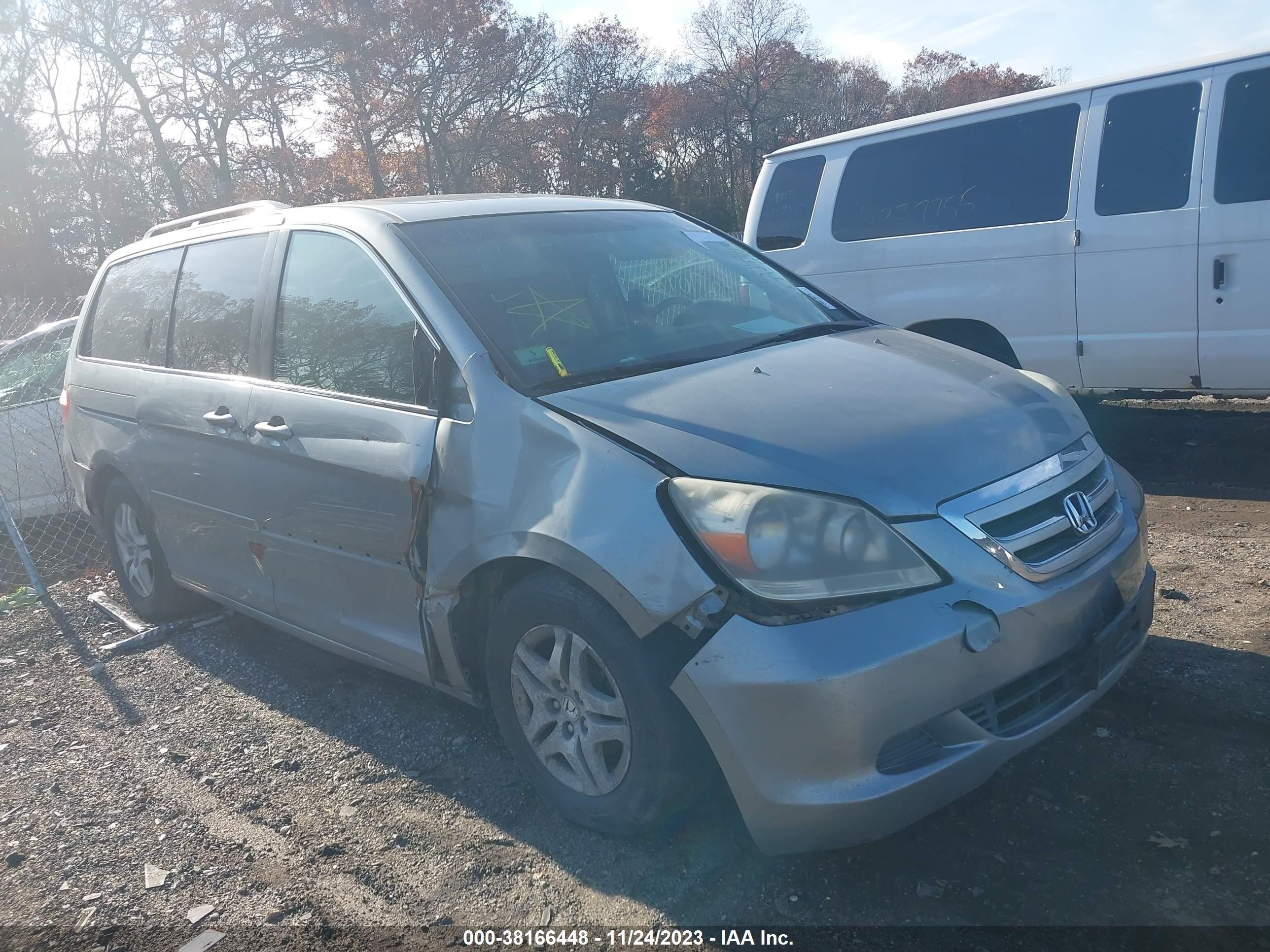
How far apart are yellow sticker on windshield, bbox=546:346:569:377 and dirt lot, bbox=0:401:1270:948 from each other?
1.33 meters

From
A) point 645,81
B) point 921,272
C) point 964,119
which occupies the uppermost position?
point 645,81

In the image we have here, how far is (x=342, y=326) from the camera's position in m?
3.56

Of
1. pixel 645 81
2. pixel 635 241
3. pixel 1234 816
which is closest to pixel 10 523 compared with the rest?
pixel 635 241

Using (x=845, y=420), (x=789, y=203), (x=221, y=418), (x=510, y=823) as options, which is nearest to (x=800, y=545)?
(x=845, y=420)

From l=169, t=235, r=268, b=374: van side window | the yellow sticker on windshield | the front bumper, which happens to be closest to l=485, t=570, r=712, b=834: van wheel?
the front bumper

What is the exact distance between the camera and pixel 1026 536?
258cm

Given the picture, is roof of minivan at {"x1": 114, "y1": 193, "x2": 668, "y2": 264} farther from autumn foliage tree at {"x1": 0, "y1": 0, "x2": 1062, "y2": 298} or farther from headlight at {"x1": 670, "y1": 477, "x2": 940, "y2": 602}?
autumn foliage tree at {"x1": 0, "y1": 0, "x2": 1062, "y2": 298}

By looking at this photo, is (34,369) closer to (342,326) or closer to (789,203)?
(342,326)

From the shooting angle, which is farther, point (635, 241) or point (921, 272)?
point (921, 272)

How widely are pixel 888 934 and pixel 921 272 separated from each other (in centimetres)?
493

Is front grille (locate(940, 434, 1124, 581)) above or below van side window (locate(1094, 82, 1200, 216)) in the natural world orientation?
below

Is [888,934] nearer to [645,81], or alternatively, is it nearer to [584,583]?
[584,583]

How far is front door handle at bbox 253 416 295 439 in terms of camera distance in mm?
3625

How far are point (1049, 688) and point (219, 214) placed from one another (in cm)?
427
